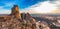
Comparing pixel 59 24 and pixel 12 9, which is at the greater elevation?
pixel 12 9

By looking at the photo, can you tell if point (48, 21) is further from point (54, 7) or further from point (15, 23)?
point (15, 23)

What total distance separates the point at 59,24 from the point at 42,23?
0.54 m

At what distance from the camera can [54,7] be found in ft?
14.0

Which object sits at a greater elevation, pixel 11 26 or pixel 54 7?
pixel 54 7

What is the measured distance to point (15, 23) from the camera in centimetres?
411

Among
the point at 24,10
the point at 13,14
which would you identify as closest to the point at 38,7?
the point at 24,10

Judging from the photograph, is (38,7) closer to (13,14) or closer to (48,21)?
(48,21)

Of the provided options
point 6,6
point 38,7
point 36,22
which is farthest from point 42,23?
point 6,6

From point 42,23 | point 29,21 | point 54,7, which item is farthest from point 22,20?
point 54,7

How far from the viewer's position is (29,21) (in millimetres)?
4164

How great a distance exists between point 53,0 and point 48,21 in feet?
2.27

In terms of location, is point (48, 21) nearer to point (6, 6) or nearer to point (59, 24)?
point (59, 24)

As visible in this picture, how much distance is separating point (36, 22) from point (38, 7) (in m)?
0.48

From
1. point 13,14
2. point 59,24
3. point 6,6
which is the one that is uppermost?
point 6,6
